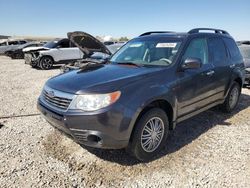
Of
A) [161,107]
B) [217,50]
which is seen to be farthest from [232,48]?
[161,107]

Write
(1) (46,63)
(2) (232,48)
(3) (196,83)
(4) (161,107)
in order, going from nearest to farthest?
(4) (161,107) < (3) (196,83) < (2) (232,48) < (1) (46,63)

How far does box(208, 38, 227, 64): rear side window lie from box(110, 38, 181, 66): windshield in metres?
1.00

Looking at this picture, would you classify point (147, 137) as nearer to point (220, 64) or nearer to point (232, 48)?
point (220, 64)

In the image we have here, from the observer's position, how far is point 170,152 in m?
4.04

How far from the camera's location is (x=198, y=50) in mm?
4688

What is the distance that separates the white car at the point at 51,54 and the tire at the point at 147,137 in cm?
1192

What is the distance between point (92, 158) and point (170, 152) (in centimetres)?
121

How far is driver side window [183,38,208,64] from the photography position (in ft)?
14.4

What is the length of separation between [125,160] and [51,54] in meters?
12.2

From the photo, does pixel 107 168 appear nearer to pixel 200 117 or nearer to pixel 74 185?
pixel 74 185

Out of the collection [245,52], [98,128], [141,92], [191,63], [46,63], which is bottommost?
[46,63]

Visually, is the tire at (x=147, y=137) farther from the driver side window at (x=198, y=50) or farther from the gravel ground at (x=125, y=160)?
the driver side window at (x=198, y=50)

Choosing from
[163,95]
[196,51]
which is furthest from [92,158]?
[196,51]

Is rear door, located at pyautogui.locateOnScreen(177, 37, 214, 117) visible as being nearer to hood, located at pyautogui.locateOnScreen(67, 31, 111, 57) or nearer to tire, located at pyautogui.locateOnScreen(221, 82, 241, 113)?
tire, located at pyautogui.locateOnScreen(221, 82, 241, 113)
